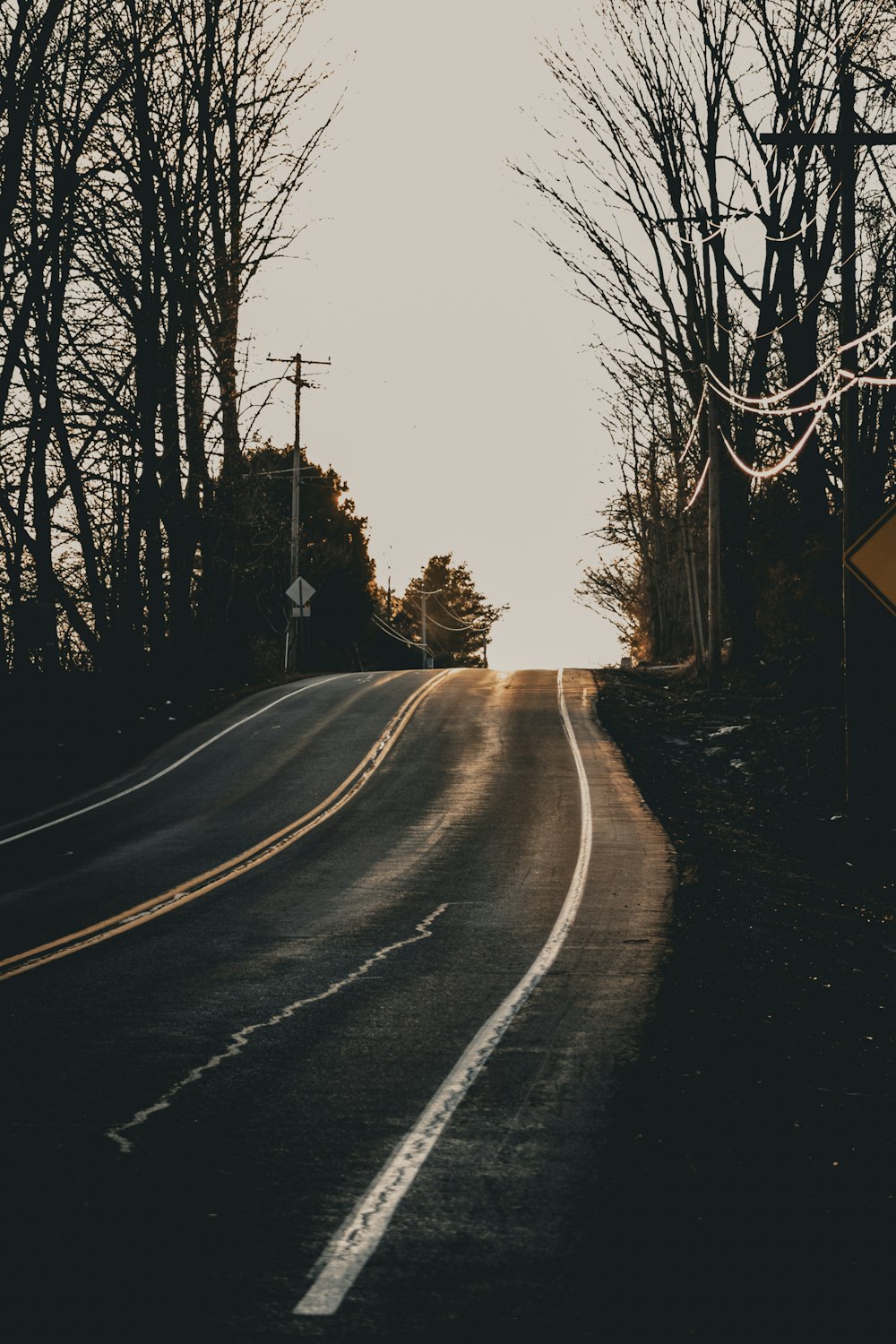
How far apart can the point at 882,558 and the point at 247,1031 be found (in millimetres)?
6901

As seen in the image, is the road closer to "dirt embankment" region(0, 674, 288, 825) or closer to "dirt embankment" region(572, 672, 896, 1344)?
"dirt embankment" region(572, 672, 896, 1344)

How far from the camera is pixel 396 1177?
5410 mm

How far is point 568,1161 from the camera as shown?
5.59m

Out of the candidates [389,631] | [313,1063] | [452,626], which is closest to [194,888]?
[313,1063]

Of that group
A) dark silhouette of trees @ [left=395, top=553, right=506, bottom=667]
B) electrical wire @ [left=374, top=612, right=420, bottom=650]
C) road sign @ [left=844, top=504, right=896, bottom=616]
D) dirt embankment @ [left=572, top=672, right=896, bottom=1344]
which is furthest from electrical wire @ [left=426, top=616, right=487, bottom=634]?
road sign @ [left=844, top=504, right=896, bottom=616]

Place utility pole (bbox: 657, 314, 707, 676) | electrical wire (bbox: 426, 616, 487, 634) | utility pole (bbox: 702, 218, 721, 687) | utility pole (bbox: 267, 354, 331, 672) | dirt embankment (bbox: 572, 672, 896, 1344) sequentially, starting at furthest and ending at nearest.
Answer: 1. electrical wire (bbox: 426, 616, 487, 634)
2. utility pole (bbox: 267, 354, 331, 672)
3. utility pole (bbox: 657, 314, 707, 676)
4. utility pole (bbox: 702, 218, 721, 687)
5. dirt embankment (bbox: 572, 672, 896, 1344)

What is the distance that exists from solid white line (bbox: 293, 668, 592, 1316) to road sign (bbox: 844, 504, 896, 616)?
14.9ft

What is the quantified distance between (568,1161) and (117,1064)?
8.49 ft

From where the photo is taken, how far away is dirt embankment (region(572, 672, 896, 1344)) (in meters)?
4.35

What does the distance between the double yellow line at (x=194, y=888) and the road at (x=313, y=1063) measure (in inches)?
2.1

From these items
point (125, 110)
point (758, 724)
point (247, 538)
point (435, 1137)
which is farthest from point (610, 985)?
point (247, 538)

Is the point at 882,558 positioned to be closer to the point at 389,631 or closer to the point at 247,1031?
the point at 247,1031

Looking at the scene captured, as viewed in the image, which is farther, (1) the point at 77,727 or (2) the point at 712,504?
(2) the point at 712,504

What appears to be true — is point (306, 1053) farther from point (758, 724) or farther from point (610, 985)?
point (758, 724)
